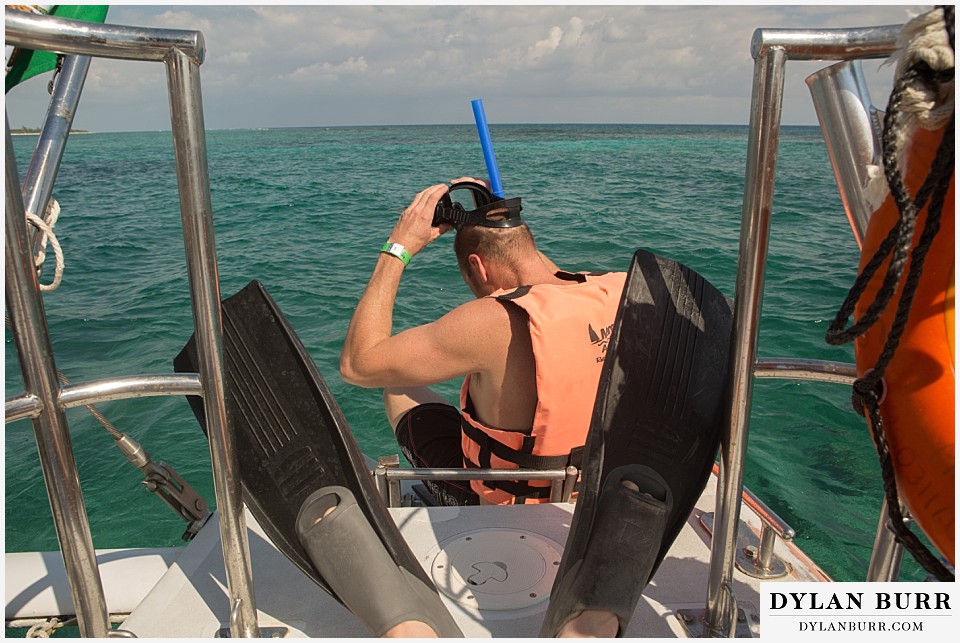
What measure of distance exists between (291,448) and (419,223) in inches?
37.3

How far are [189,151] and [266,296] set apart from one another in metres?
0.56

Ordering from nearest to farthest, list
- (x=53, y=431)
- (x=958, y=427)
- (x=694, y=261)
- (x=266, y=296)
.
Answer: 1. (x=958, y=427)
2. (x=53, y=431)
3. (x=266, y=296)
4. (x=694, y=261)

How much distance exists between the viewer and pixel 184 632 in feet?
4.35

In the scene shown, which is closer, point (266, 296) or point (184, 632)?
point (184, 632)

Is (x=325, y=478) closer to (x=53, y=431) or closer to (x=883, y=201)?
(x=53, y=431)

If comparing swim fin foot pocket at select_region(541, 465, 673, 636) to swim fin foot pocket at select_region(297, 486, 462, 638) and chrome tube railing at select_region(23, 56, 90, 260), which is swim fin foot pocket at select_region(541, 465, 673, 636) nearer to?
swim fin foot pocket at select_region(297, 486, 462, 638)

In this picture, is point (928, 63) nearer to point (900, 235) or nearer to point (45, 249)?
point (900, 235)

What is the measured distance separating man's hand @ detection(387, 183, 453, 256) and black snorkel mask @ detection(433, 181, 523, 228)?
0.03 m

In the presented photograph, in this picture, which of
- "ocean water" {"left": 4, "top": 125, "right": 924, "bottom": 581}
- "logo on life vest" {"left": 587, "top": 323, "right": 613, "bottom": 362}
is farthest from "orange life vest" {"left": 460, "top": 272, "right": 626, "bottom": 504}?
"ocean water" {"left": 4, "top": 125, "right": 924, "bottom": 581}

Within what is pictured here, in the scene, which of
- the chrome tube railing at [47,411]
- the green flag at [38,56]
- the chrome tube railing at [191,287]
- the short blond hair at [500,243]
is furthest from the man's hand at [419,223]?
the chrome tube railing at [47,411]

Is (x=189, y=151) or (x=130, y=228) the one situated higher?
(x=189, y=151)

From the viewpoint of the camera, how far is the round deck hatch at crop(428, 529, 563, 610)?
1426 millimetres

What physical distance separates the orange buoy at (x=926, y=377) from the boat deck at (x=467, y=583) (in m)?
0.68

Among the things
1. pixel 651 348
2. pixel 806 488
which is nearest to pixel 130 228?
pixel 806 488
